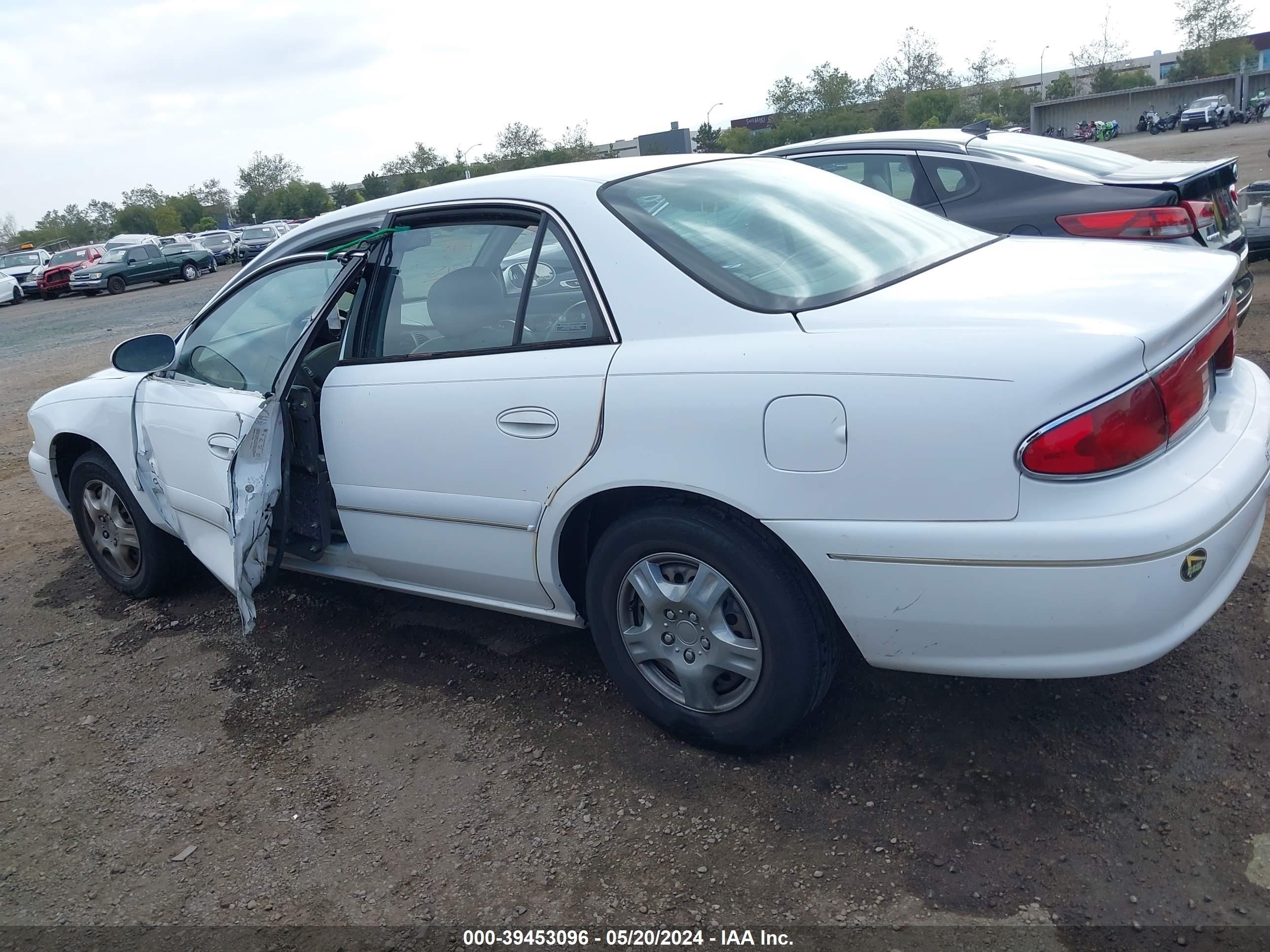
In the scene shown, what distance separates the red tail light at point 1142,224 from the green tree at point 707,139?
162ft

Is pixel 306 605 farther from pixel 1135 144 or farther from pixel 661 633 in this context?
pixel 1135 144

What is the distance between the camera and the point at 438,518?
3.27m

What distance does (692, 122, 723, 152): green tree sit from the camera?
53125 millimetres

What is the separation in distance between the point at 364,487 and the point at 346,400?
0.31m

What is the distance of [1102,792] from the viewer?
2561mm

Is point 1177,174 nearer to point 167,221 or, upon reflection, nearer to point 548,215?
point 548,215

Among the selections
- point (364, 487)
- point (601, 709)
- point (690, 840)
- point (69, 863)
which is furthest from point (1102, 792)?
point (69, 863)

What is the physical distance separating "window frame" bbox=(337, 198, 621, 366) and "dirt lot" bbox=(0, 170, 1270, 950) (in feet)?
3.84

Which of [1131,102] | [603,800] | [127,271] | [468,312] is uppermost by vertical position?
[127,271]

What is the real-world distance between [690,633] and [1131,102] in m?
75.3

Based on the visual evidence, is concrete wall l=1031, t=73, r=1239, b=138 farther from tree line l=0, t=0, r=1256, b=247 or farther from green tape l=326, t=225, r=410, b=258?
green tape l=326, t=225, r=410, b=258

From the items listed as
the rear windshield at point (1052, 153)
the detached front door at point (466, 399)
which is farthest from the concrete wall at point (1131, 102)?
the detached front door at point (466, 399)

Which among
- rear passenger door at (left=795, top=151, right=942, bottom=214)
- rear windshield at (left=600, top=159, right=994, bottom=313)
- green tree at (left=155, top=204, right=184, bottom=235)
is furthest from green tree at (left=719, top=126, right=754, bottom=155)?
rear windshield at (left=600, top=159, right=994, bottom=313)

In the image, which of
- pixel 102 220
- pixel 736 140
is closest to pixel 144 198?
pixel 102 220
